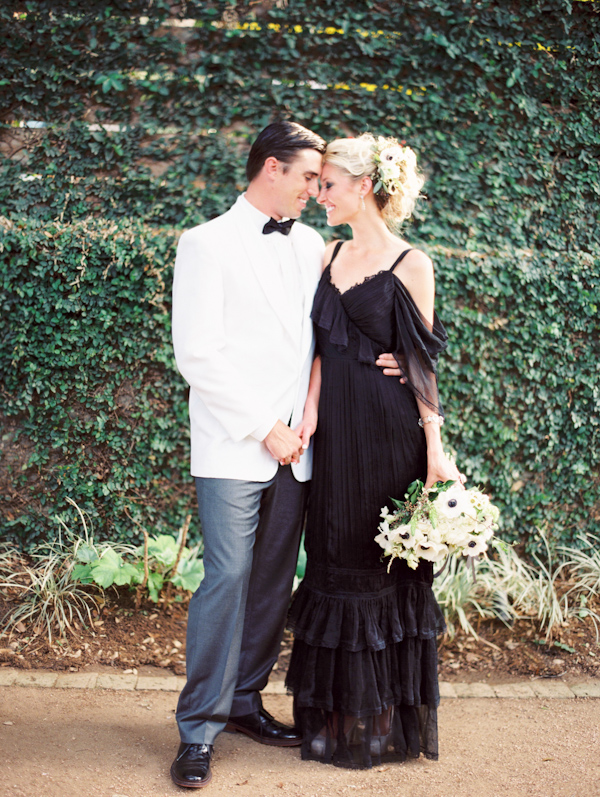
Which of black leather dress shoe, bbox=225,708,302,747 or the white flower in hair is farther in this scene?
black leather dress shoe, bbox=225,708,302,747

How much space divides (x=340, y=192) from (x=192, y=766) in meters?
2.14

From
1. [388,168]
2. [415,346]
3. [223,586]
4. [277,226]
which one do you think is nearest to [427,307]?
[415,346]

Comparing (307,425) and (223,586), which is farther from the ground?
(307,425)

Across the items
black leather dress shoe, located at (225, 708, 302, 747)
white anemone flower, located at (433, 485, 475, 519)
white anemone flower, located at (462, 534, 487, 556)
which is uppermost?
white anemone flower, located at (433, 485, 475, 519)

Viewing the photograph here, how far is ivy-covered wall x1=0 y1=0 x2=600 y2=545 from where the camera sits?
3.78 meters

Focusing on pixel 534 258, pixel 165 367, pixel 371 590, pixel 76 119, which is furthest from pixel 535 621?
pixel 76 119

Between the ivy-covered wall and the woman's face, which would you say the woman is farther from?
the ivy-covered wall

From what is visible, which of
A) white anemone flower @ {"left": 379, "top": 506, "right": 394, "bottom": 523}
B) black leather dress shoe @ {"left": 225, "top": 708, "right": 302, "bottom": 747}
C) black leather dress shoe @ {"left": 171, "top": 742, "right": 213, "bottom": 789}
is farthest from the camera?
black leather dress shoe @ {"left": 225, "top": 708, "right": 302, "bottom": 747}

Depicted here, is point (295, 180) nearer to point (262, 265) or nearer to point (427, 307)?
point (262, 265)

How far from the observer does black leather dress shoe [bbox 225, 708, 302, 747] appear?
2.74m

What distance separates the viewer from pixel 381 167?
8.46 feet

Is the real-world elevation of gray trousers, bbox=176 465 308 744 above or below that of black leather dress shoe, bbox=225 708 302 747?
above

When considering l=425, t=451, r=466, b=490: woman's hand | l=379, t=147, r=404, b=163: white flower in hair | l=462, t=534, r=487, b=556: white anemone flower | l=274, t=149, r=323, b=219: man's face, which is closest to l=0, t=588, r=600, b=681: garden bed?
l=462, t=534, r=487, b=556: white anemone flower

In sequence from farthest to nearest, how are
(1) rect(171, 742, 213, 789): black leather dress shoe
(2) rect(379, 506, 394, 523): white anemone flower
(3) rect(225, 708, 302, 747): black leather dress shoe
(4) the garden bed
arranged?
(4) the garden bed → (3) rect(225, 708, 302, 747): black leather dress shoe → (2) rect(379, 506, 394, 523): white anemone flower → (1) rect(171, 742, 213, 789): black leather dress shoe
